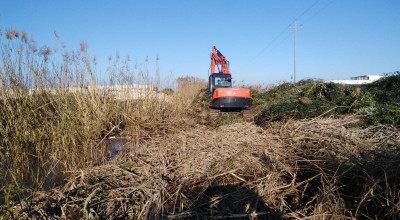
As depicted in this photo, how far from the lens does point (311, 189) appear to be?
2.36 m

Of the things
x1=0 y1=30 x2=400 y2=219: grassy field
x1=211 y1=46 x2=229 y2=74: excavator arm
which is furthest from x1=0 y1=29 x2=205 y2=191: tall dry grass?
x1=211 y1=46 x2=229 y2=74: excavator arm

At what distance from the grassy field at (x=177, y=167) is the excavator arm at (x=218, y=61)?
20.7ft

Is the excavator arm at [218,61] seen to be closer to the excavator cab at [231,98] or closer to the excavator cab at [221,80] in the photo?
the excavator cab at [221,80]

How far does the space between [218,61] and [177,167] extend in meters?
9.15

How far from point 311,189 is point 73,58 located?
5.28 meters

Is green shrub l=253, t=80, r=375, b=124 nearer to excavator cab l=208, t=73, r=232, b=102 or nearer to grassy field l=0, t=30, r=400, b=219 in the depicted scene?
grassy field l=0, t=30, r=400, b=219

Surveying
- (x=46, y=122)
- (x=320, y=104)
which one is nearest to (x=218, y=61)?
(x=320, y=104)

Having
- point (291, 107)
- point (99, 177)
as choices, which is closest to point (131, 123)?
point (99, 177)

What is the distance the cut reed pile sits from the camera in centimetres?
192

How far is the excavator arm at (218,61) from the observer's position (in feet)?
35.9

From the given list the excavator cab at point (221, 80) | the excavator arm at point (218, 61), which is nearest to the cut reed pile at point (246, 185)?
the excavator cab at point (221, 80)

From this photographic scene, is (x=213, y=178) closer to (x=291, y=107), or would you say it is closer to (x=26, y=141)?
(x=26, y=141)

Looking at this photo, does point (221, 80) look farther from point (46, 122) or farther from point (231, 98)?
point (46, 122)

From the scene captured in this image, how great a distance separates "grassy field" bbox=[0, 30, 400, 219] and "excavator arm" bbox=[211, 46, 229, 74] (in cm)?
631
